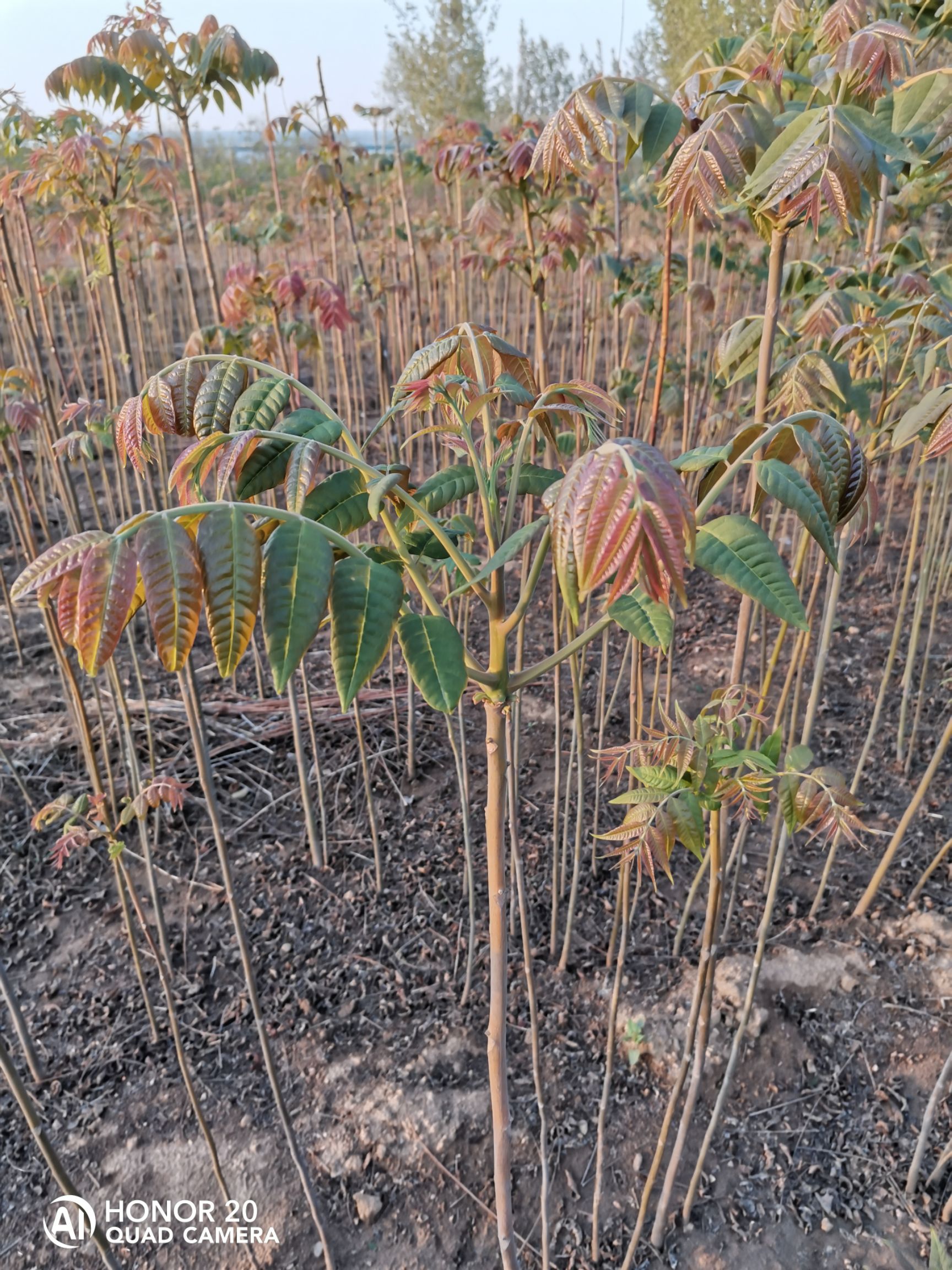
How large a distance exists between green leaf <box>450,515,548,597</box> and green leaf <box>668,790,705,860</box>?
0.42m

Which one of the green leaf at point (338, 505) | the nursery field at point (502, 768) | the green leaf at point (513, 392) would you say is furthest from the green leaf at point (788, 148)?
the green leaf at point (338, 505)

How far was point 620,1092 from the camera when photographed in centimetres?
165

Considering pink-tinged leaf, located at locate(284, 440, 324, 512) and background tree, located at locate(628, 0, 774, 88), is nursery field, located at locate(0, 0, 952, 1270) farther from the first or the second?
background tree, located at locate(628, 0, 774, 88)

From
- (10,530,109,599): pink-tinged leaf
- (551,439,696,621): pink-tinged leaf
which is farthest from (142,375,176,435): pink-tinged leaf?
(551,439,696,621): pink-tinged leaf

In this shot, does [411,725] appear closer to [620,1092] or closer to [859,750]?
[620,1092]

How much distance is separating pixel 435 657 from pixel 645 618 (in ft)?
0.63

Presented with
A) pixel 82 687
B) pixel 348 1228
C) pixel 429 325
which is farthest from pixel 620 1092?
pixel 429 325

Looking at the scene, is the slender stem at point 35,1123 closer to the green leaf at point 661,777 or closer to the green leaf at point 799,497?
the green leaf at point 661,777

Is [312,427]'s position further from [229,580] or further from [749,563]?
[749,563]

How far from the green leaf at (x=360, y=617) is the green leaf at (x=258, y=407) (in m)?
0.25

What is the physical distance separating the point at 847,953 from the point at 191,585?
1908mm

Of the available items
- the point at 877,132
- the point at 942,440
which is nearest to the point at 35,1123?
the point at 942,440

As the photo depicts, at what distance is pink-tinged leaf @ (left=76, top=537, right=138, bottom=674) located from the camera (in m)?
0.59

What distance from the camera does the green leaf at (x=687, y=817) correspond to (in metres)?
0.90
